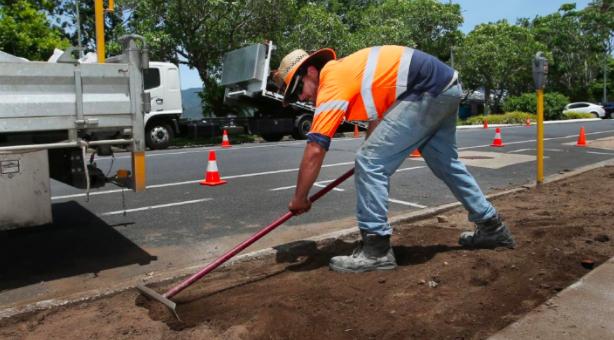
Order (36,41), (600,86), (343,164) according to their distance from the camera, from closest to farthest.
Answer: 1. (343,164)
2. (36,41)
3. (600,86)

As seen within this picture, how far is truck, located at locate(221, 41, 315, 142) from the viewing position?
17.2 metres

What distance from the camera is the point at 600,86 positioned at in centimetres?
4756

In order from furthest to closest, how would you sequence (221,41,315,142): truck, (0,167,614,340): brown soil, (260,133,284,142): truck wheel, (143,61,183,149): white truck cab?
(260,133,284,142): truck wheel → (221,41,315,142): truck → (143,61,183,149): white truck cab → (0,167,614,340): brown soil

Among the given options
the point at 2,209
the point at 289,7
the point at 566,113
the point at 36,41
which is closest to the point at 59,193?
the point at 2,209

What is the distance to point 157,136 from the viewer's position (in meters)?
15.9

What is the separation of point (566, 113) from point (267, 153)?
28.5 metres

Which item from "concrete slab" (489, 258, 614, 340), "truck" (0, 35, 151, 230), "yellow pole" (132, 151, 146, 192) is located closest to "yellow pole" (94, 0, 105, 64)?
"truck" (0, 35, 151, 230)

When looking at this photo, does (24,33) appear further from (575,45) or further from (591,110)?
(575,45)

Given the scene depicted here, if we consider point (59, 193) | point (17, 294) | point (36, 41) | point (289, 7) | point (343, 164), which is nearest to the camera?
point (17, 294)

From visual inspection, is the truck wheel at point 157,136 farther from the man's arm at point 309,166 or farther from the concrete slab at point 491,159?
the man's arm at point 309,166

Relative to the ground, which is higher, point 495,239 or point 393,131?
point 393,131

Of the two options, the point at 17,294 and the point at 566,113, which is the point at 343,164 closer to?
the point at 17,294

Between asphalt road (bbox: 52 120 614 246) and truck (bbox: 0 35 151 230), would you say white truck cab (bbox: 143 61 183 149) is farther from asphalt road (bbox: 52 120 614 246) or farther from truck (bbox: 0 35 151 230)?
truck (bbox: 0 35 151 230)

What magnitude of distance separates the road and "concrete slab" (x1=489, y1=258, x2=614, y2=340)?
248 cm
